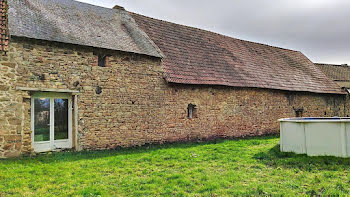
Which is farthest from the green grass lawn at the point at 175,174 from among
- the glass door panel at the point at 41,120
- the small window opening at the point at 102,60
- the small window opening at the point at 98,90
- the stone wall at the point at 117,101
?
the small window opening at the point at 102,60

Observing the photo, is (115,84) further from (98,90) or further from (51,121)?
(51,121)

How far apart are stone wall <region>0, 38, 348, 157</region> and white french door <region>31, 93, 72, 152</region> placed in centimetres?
39

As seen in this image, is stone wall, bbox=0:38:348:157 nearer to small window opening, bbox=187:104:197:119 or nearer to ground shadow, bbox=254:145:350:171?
small window opening, bbox=187:104:197:119

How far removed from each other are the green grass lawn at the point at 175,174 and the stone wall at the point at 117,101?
117 centimetres

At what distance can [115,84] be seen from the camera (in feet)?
35.6

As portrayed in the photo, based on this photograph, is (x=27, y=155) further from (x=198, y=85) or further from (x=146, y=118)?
(x=198, y=85)

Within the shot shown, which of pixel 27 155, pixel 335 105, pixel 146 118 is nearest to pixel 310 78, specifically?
pixel 335 105

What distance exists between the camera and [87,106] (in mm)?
10094

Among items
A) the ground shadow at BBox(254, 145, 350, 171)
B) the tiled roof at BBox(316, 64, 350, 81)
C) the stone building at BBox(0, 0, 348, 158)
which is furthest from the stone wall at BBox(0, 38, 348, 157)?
the tiled roof at BBox(316, 64, 350, 81)

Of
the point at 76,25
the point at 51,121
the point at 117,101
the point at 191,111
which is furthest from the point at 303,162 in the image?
the point at 76,25

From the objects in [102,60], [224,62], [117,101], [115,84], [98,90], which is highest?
[224,62]

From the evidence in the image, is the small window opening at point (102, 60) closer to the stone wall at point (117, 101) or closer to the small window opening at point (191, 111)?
the stone wall at point (117, 101)

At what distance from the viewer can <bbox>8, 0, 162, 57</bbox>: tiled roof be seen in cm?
963

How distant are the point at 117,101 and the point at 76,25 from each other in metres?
3.44
